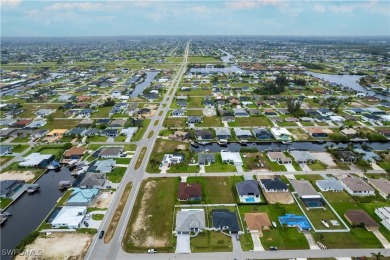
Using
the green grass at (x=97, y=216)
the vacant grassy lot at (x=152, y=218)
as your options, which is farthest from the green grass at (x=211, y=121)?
the green grass at (x=97, y=216)

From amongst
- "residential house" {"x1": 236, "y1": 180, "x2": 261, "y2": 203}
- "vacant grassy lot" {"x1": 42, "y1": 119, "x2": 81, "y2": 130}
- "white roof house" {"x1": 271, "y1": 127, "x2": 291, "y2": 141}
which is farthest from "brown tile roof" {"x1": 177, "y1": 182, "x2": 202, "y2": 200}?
"vacant grassy lot" {"x1": 42, "y1": 119, "x2": 81, "y2": 130}

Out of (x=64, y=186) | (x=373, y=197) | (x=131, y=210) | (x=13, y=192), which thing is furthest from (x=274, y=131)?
(x=13, y=192)

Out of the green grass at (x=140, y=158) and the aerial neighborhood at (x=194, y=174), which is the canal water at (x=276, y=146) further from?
the green grass at (x=140, y=158)

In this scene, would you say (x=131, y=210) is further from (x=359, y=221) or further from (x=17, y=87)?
(x=17, y=87)

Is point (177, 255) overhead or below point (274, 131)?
below

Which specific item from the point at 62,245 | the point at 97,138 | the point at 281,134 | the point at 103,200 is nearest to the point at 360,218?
the point at 281,134

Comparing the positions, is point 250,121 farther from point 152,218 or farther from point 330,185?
point 152,218
